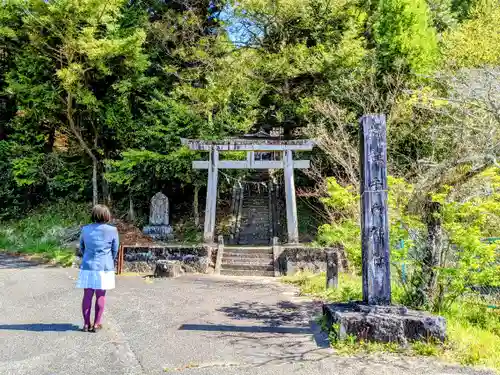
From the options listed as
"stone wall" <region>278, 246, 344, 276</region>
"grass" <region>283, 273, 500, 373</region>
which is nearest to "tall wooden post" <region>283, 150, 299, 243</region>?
"stone wall" <region>278, 246, 344, 276</region>

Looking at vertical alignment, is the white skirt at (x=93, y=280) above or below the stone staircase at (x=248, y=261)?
above

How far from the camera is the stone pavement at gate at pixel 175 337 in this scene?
11.8ft

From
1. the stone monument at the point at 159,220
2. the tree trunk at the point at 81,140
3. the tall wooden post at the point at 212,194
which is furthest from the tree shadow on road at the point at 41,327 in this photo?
the tree trunk at the point at 81,140

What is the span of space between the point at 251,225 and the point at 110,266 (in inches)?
437

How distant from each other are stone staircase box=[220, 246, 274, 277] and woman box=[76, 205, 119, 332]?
19.9 feet

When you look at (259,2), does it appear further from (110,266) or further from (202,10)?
(110,266)

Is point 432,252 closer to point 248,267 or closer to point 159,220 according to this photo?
Result: point 248,267

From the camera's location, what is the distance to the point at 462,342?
4141 millimetres

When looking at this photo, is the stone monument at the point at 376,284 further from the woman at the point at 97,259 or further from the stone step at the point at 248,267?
the stone step at the point at 248,267

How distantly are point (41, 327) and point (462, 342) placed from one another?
4617 mm

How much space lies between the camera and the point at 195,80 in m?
15.2

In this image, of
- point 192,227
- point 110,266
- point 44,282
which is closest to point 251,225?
point 192,227

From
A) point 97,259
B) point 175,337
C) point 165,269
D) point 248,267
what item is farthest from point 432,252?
point 248,267

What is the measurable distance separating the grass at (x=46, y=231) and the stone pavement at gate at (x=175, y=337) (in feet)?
14.4
